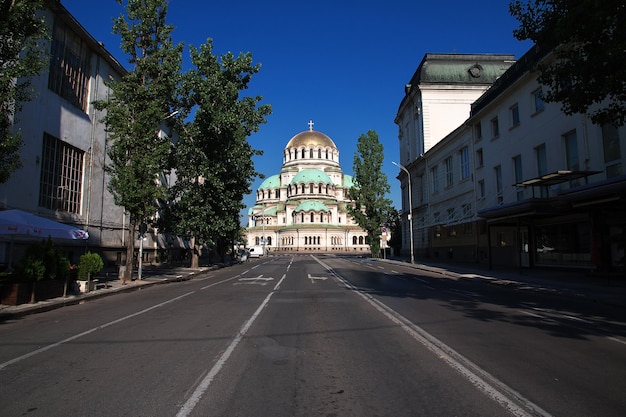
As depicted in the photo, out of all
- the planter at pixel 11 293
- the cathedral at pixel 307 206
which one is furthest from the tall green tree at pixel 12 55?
the cathedral at pixel 307 206

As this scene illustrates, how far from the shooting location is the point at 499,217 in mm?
25203

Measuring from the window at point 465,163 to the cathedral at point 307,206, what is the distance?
6549 cm

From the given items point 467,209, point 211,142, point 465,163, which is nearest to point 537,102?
point 465,163

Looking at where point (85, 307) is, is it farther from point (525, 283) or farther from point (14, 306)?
point (525, 283)

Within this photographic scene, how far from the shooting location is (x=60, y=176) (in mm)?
24172

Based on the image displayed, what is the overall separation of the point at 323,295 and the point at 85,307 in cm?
736

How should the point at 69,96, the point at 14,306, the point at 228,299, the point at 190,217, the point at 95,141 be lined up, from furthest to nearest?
the point at 190,217, the point at 95,141, the point at 69,96, the point at 228,299, the point at 14,306

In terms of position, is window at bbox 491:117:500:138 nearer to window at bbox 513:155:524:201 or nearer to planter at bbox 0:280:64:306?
window at bbox 513:155:524:201

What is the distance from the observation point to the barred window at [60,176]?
2277 centimetres

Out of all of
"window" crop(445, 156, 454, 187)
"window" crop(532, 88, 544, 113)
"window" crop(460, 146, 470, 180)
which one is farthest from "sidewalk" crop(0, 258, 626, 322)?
"window" crop(445, 156, 454, 187)

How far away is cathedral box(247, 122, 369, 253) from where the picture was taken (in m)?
109

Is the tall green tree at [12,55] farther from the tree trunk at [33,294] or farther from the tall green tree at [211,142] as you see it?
the tall green tree at [211,142]

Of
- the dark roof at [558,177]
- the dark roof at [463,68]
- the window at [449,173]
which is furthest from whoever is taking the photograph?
the dark roof at [463,68]

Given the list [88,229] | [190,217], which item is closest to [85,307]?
[88,229]
